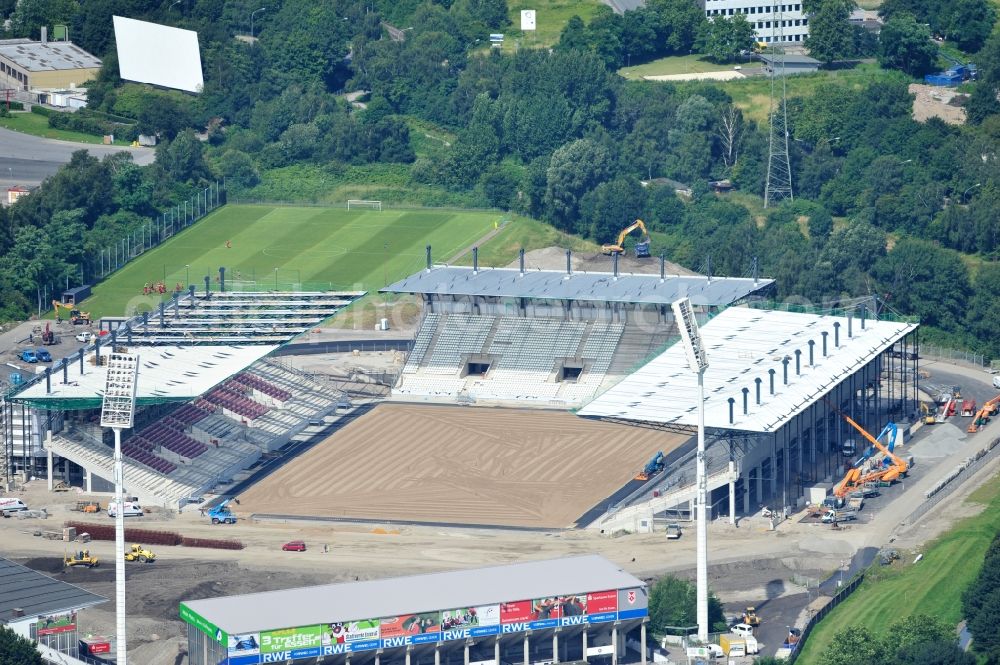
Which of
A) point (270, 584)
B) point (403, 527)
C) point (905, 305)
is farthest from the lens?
point (905, 305)

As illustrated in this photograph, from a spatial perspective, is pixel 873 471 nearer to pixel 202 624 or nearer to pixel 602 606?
pixel 602 606

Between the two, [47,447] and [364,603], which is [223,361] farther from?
[364,603]

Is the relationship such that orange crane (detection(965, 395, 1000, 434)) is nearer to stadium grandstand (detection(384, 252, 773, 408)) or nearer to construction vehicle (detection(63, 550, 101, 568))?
stadium grandstand (detection(384, 252, 773, 408))

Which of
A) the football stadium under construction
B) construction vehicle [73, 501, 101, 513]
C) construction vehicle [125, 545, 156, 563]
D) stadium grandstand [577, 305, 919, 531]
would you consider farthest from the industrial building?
construction vehicle [73, 501, 101, 513]

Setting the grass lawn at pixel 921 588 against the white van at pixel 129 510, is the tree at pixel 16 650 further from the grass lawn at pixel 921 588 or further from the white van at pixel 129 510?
the grass lawn at pixel 921 588

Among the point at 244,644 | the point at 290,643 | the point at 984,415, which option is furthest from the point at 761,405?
the point at 244,644

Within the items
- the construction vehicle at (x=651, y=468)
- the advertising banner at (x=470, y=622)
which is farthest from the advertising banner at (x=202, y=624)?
the construction vehicle at (x=651, y=468)

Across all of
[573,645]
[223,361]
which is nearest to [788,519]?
[573,645]
